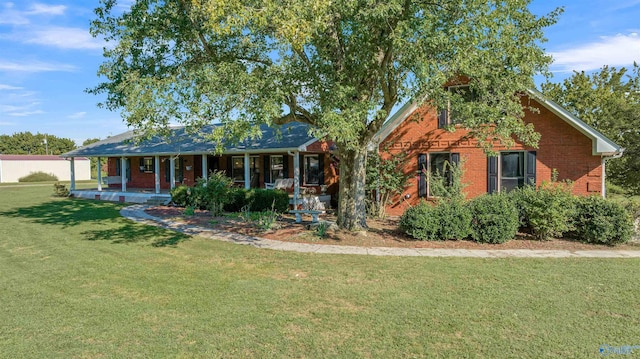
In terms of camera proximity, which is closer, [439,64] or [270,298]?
[270,298]

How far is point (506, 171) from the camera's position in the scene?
13.7m

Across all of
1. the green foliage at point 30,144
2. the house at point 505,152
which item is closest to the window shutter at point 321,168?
the house at point 505,152

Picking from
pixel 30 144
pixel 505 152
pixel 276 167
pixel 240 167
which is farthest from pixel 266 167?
pixel 30 144

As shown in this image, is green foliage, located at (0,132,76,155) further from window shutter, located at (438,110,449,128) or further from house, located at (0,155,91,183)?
window shutter, located at (438,110,449,128)

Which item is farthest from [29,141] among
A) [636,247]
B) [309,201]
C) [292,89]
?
[636,247]

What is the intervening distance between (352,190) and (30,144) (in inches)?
3455

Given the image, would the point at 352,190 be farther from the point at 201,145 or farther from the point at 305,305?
the point at 201,145

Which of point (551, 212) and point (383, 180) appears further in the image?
point (383, 180)

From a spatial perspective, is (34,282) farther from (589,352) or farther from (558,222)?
(558,222)

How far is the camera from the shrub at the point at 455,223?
9.77 m

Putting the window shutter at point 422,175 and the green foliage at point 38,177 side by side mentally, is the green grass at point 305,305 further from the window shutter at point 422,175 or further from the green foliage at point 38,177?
the green foliage at point 38,177

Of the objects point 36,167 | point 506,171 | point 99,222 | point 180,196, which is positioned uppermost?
point 36,167

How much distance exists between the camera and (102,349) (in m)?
4.23

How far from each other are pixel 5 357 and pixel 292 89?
6.88 m
